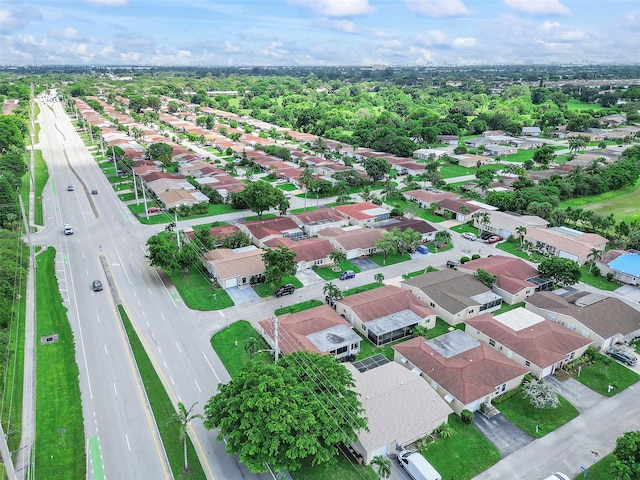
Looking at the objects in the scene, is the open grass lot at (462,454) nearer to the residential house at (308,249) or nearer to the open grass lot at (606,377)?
the open grass lot at (606,377)

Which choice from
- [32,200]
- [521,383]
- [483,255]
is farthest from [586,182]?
[32,200]

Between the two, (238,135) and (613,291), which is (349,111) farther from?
(613,291)

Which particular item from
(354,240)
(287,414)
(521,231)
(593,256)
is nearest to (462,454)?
(287,414)

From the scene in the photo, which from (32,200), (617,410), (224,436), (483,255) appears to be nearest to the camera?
(224,436)

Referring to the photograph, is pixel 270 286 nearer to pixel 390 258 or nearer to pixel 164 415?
pixel 390 258

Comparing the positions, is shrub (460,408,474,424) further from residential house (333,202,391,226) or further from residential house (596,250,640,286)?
residential house (333,202,391,226)

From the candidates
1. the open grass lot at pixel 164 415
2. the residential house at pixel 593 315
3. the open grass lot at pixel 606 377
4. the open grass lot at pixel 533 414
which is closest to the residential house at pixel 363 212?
the residential house at pixel 593 315

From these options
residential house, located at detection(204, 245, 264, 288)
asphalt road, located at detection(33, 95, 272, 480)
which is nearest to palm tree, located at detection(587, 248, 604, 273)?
residential house, located at detection(204, 245, 264, 288)
